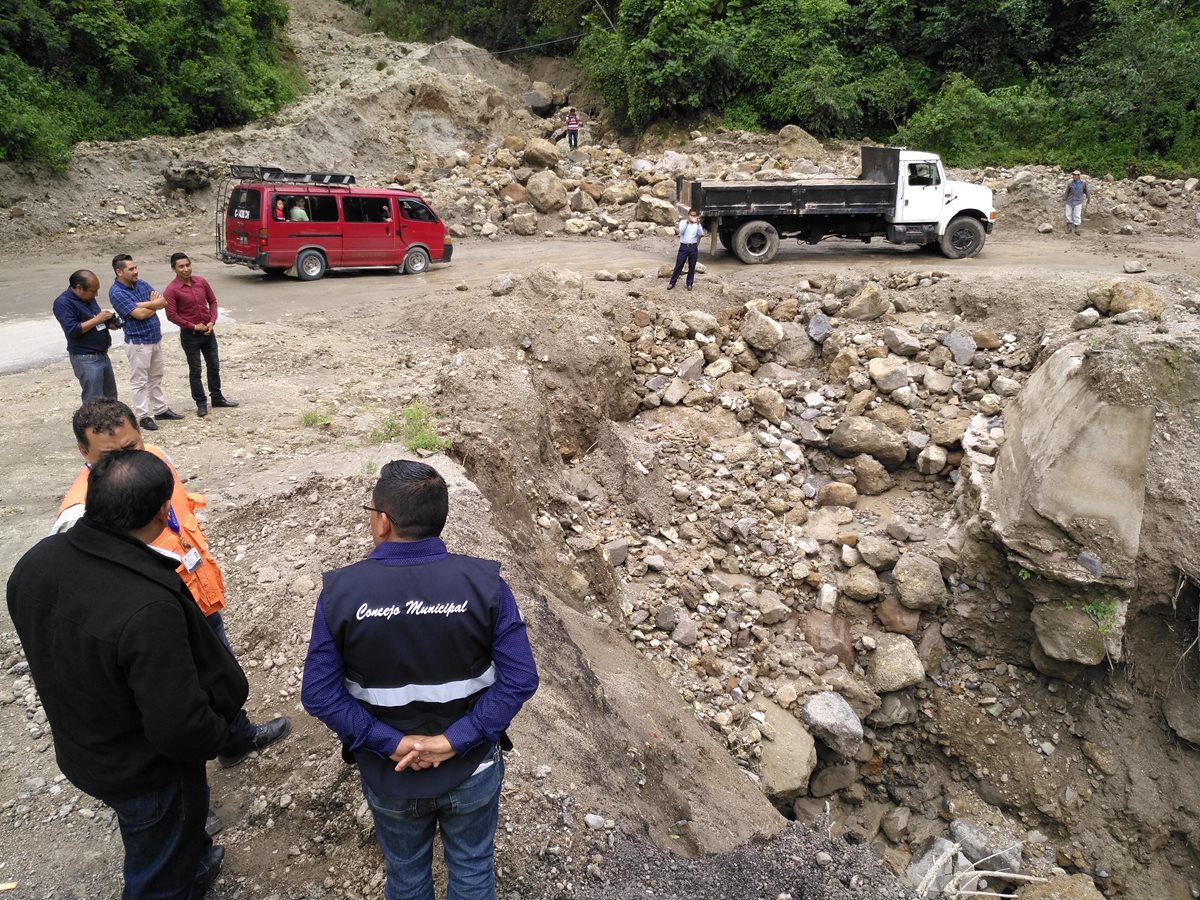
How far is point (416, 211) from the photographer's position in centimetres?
1510

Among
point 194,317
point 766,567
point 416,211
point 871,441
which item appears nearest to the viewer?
point 194,317

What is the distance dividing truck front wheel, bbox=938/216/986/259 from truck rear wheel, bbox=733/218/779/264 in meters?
3.25

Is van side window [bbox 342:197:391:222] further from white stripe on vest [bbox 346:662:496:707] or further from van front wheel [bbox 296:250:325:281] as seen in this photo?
white stripe on vest [bbox 346:662:496:707]

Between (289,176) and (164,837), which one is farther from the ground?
(289,176)

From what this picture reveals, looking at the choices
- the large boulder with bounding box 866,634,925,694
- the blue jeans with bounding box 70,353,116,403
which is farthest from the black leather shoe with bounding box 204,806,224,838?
the large boulder with bounding box 866,634,925,694

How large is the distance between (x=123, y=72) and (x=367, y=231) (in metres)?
10.7

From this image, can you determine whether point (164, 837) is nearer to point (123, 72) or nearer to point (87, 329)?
point (87, 329)

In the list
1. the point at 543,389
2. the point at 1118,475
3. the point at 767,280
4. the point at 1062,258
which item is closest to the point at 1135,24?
the point at 1062,258

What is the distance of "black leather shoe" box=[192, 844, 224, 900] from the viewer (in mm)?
3021

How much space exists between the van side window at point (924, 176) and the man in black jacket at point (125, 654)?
1483cm

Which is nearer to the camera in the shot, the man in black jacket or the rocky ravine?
the man in black jacket

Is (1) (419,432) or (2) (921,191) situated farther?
(2) (921,191)

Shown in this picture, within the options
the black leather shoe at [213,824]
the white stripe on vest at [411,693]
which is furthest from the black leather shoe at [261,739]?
the white stripe on vest at [411,693]

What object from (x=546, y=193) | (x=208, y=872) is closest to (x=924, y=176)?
(x=546, y=193)
